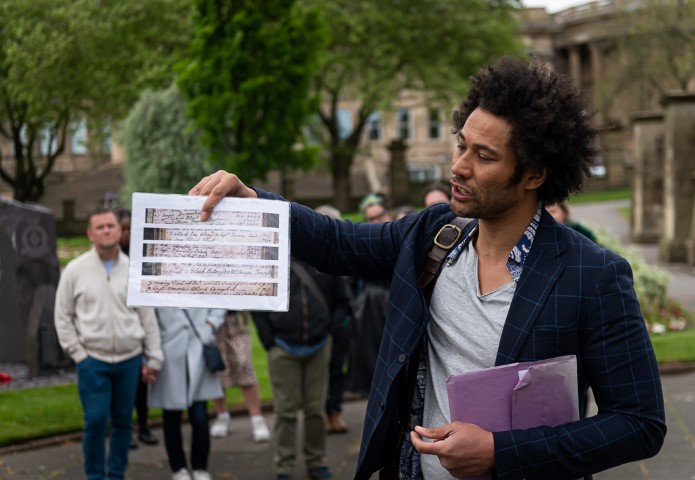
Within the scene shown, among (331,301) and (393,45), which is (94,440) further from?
(393,45)

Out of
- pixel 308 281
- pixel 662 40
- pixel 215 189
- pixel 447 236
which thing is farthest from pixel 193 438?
pixel 662 40

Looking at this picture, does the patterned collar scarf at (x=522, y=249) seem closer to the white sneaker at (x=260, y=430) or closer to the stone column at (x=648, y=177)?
the white sneaker at (x=260, y=430)

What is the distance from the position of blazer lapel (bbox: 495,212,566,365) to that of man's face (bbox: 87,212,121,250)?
15.4 feet

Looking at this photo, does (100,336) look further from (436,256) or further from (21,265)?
(21,265)

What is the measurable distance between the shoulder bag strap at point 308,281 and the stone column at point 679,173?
18756 millimetres

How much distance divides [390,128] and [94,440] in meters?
62.2

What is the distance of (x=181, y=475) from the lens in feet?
24.7

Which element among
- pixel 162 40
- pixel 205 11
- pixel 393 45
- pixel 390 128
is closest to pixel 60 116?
pixel 162 40

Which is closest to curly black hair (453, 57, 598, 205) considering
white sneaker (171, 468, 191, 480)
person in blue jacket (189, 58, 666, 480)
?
person in blue jacket (189, 58, 666, 480)

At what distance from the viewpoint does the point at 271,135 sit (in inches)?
765

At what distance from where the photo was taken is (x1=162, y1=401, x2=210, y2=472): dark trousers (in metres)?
7.52

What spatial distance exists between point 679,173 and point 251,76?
37.7 ft

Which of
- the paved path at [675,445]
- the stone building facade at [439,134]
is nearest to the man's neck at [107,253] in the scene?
the paved path at [675,445]

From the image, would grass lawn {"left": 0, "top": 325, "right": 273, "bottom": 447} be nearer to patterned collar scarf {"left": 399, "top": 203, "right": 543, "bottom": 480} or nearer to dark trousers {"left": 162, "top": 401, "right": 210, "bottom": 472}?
dark trousers {"left": 162, "top": 401, "right": 210, "bottom": 472}
